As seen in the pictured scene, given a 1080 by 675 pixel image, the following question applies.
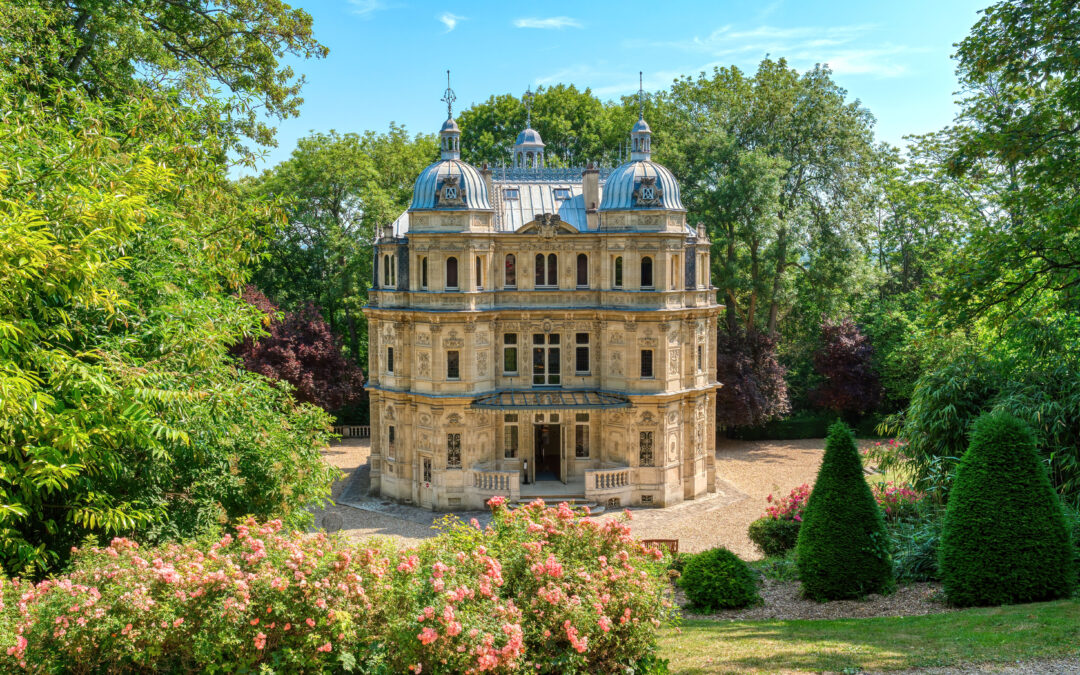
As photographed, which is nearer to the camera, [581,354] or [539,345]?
[539,345]

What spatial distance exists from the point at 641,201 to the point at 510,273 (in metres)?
5.33

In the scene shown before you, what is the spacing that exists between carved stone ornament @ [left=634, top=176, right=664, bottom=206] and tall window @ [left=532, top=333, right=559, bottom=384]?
5.76 meters

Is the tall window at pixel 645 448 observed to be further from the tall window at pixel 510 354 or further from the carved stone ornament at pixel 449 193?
the carved stone ornament at pixel 449 193

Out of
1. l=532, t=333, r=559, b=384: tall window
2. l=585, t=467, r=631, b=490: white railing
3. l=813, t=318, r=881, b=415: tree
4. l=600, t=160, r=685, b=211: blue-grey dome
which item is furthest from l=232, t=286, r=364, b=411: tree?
l=813, t=318, r=881, b=415: tree

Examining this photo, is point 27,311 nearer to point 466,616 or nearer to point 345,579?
point 345,579

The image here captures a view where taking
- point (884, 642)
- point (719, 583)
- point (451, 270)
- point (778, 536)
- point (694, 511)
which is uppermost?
point (451, 270)

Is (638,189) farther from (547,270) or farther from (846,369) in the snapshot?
(846,369)

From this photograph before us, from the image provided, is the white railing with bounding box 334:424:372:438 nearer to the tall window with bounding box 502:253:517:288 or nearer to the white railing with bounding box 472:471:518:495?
the white railing with bounding box 472:471:518:495

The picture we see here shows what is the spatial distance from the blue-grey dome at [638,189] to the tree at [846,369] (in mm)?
16926

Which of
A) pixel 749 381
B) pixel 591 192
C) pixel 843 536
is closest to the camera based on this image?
pixel 843 536

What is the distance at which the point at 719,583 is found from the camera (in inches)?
675

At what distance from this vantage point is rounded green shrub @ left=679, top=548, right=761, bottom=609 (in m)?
17.1

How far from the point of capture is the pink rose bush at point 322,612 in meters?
9.18

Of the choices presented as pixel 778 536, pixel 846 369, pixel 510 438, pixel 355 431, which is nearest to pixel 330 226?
pixel 355 431
